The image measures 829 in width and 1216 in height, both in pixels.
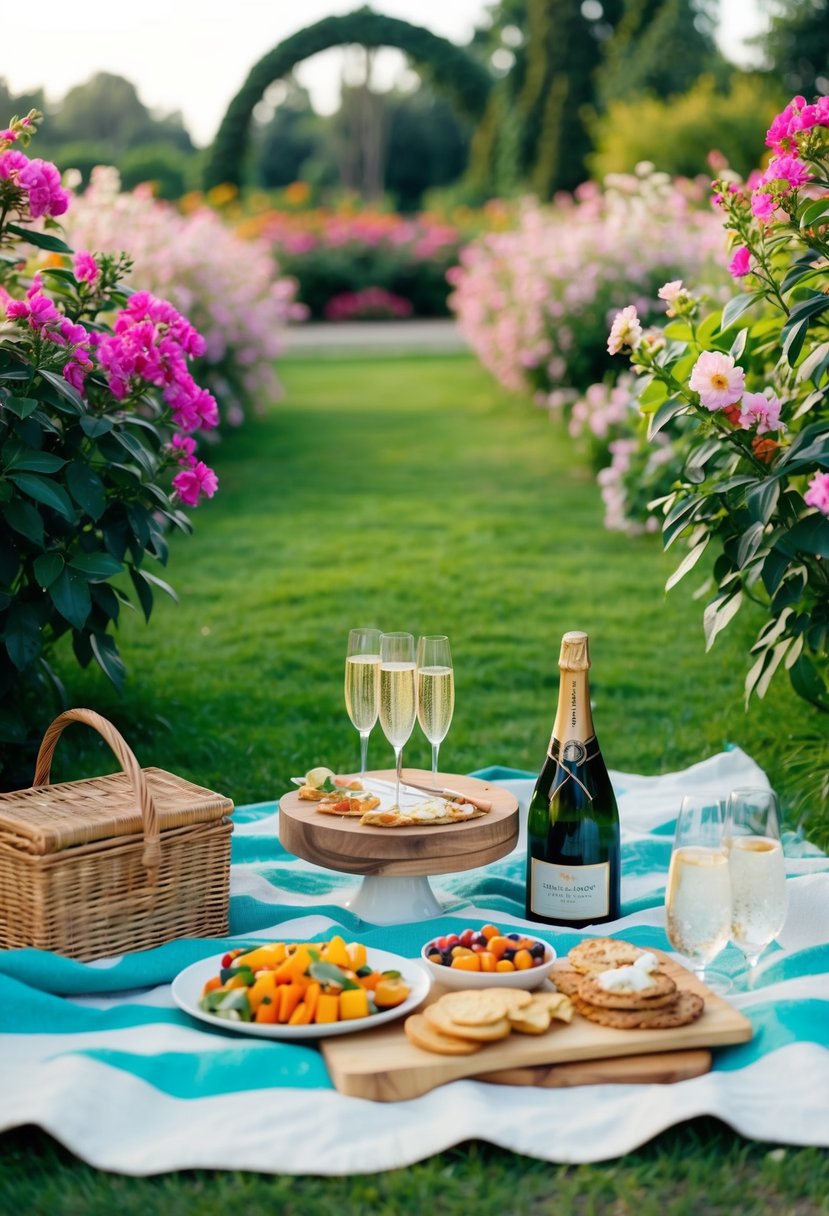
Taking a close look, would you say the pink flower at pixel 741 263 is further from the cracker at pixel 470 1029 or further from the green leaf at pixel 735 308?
the cracker at pixel 470 1029

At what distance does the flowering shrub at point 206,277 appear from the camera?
842cm

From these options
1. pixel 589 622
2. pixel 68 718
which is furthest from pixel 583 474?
pixel 68 718

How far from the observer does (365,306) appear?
66.6ft

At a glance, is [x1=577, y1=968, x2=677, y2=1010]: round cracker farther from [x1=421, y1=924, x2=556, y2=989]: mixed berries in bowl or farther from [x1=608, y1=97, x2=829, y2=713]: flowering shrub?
[x1=608, y1=97, x2=829, y2=713]: flowering shrub

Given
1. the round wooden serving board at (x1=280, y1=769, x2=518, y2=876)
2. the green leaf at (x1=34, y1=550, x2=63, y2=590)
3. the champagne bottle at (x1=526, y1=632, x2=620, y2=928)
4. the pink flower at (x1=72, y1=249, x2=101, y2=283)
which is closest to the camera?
the round wooden serving board at (x1=280, y1=769, x2=518, y2=876)

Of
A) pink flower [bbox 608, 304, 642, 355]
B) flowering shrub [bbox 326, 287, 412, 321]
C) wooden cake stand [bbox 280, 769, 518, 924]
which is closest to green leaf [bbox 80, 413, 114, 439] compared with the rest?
wooden cake stand [bbox 280, 769, 518, 924]

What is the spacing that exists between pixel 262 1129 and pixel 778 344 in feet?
8.80

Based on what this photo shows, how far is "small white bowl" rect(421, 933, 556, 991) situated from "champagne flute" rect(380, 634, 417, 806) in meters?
0.49

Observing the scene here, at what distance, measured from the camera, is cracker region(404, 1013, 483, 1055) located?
88.6 inches

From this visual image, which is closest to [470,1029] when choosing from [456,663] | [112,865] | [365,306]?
[112,865]

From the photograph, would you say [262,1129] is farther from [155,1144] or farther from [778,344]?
[778,344]

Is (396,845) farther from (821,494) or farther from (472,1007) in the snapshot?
(821,494)

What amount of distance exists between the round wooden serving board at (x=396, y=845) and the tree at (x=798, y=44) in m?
28.2

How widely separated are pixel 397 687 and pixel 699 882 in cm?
75
